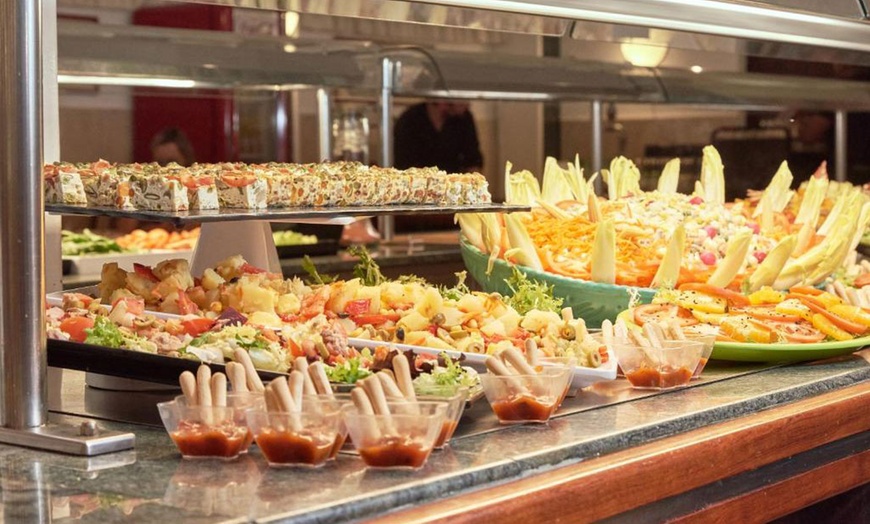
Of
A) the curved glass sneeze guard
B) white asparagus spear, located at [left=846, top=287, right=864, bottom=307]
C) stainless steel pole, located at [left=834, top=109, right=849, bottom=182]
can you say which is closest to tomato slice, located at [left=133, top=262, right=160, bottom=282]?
white asparagus spear, located at [left=846, top=287, right=864, bottom=307]

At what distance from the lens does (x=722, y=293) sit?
10.7 ft

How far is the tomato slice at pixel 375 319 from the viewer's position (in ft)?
9.16

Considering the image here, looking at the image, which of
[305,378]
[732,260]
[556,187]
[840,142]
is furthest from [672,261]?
[840,142]

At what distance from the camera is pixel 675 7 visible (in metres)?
3.11

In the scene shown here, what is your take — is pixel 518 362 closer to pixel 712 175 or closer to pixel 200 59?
pixel 712 175

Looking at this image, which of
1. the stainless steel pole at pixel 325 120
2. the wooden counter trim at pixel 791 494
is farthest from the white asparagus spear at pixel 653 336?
the stainless steel pole at pixel 325 120

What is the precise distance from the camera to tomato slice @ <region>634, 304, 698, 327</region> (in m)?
3.07

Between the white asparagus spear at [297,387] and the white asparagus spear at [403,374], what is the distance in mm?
167

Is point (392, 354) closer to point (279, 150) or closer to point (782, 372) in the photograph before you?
point (782, 372)

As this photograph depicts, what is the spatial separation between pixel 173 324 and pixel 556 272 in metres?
1.28

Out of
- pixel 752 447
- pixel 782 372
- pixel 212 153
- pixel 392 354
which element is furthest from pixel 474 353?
pixel 212 153

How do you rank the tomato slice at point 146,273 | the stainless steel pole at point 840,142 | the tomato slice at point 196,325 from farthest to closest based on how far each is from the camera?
the stainless steel pole at point 840,142, the tomato slice at point 146,273, the tomato slice at point 196,325

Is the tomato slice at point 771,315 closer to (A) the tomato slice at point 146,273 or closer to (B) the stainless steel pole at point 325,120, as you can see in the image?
(A) the tomato slice at point 146,273

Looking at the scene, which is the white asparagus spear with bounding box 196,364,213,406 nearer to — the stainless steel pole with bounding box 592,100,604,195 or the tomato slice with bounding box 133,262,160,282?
the tomato slice with bounding box 133,262,160,282
